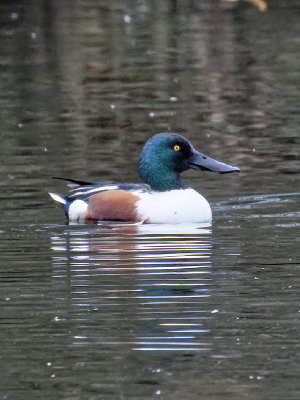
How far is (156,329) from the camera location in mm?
7539

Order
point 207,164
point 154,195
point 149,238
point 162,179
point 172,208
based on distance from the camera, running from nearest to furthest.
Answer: point 149,238 < point 172,208 < point 154,195 < point 162,179 < point 207,164

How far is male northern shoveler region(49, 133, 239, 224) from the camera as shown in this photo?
1181 centimetres

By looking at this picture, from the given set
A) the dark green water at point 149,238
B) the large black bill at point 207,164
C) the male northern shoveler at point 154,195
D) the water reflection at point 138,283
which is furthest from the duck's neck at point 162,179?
the water reflection at point 138,283

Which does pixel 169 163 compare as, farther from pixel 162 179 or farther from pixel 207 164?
pixel 207 164

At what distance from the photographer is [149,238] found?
35.8ft

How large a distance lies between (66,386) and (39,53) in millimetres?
18533

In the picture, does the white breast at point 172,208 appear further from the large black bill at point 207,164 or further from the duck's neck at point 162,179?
the large black bill at point 207,164

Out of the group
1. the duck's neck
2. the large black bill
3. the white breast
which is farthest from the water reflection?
the large black bill

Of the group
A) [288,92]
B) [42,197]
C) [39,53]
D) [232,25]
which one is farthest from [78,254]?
[232,25]

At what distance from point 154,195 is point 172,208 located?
31cm

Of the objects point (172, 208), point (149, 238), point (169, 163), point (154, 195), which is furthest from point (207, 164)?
point (149, 238)

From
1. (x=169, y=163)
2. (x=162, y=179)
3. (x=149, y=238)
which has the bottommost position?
(x=149, y=238)

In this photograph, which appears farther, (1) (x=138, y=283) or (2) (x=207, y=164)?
(2) (x=207, y=164)

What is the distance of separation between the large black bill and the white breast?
0.48 meters
